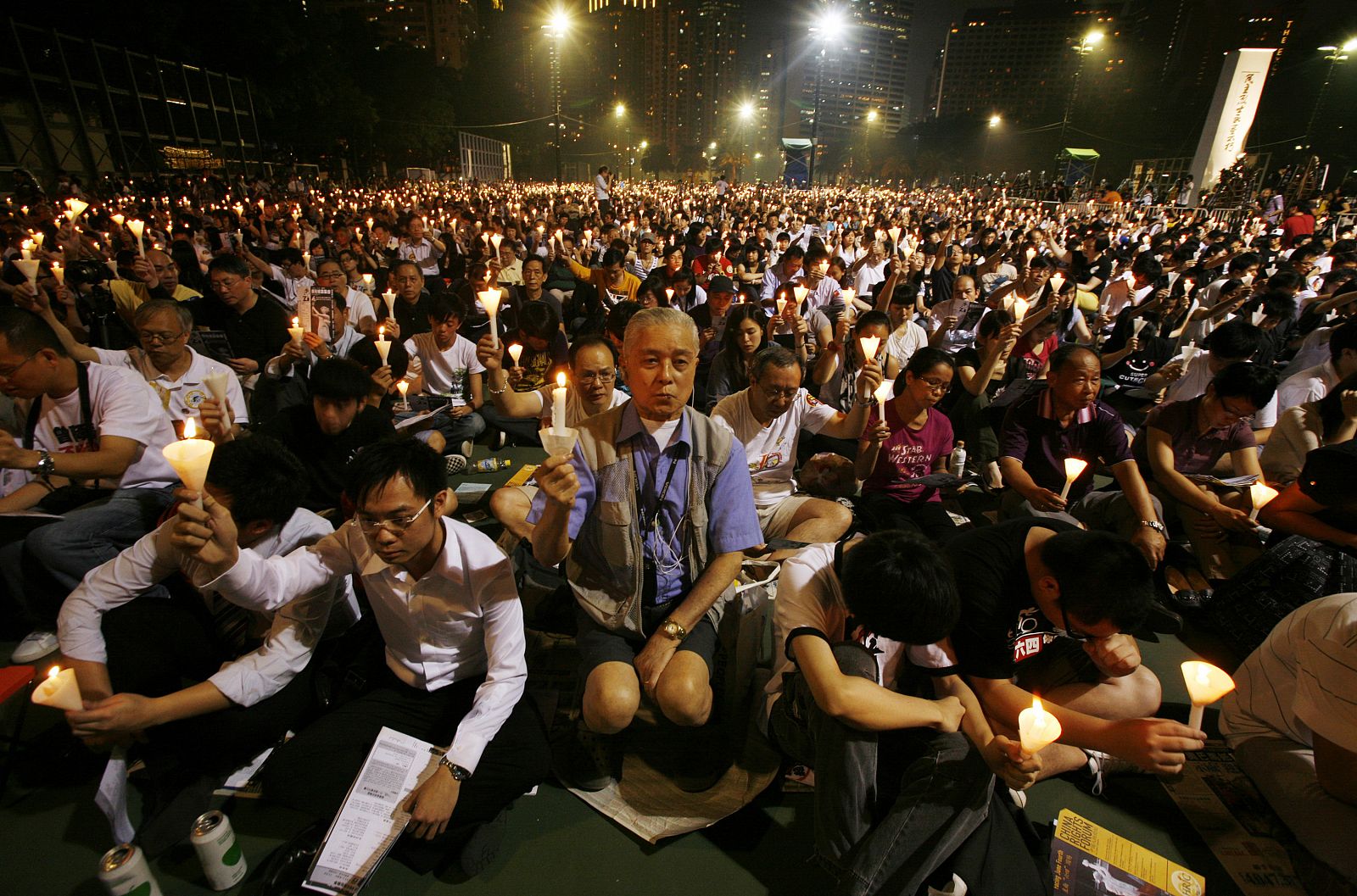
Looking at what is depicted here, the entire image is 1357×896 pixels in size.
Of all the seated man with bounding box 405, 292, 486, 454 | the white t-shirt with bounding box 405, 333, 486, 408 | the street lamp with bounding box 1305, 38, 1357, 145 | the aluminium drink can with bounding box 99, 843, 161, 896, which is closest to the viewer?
the aluminium drink can with bounding box 99, 843, 161, 896

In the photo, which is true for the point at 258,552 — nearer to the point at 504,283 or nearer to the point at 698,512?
the point at 698,512

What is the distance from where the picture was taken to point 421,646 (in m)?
2.59

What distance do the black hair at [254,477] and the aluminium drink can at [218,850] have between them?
1.10 m

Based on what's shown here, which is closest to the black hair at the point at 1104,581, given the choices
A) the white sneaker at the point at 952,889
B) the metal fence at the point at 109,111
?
the white sneaker at the point at 952,889

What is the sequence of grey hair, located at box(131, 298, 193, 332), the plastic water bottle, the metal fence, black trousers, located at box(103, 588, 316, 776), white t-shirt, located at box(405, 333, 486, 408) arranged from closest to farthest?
black trousers, located at box(103, 588, 316, 776) → grey hair, located at box(131, 298, 193, 332) → the plastic water bottle → white t-shirt, located at box(405, 333, 486, 408) → the metal fence

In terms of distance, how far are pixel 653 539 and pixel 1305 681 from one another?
8.06 feet

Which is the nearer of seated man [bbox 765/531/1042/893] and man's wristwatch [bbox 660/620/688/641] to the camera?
seated man [bbox 765/531/1042/893]

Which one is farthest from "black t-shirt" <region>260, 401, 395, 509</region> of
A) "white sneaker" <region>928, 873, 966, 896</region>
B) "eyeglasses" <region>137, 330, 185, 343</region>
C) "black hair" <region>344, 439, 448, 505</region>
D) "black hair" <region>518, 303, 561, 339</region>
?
"white sneaker" <region>928, 873, 966, 896</region>

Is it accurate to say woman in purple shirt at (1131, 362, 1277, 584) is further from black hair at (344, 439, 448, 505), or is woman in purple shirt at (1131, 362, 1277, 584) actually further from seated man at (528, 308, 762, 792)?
black hair at (344, 439, 448, 505)

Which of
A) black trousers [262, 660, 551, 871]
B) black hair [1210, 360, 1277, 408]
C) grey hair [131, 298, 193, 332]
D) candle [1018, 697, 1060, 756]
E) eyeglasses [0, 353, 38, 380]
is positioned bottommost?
black trousers [262, 660, 551, 871]

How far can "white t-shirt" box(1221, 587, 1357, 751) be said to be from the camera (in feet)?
6.86

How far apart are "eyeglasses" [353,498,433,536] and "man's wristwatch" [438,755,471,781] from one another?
876 millimetres

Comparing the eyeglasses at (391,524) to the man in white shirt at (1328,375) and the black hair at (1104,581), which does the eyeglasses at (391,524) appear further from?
the man in white shirt at (1328,375)

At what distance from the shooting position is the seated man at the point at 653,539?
8.27 feet
